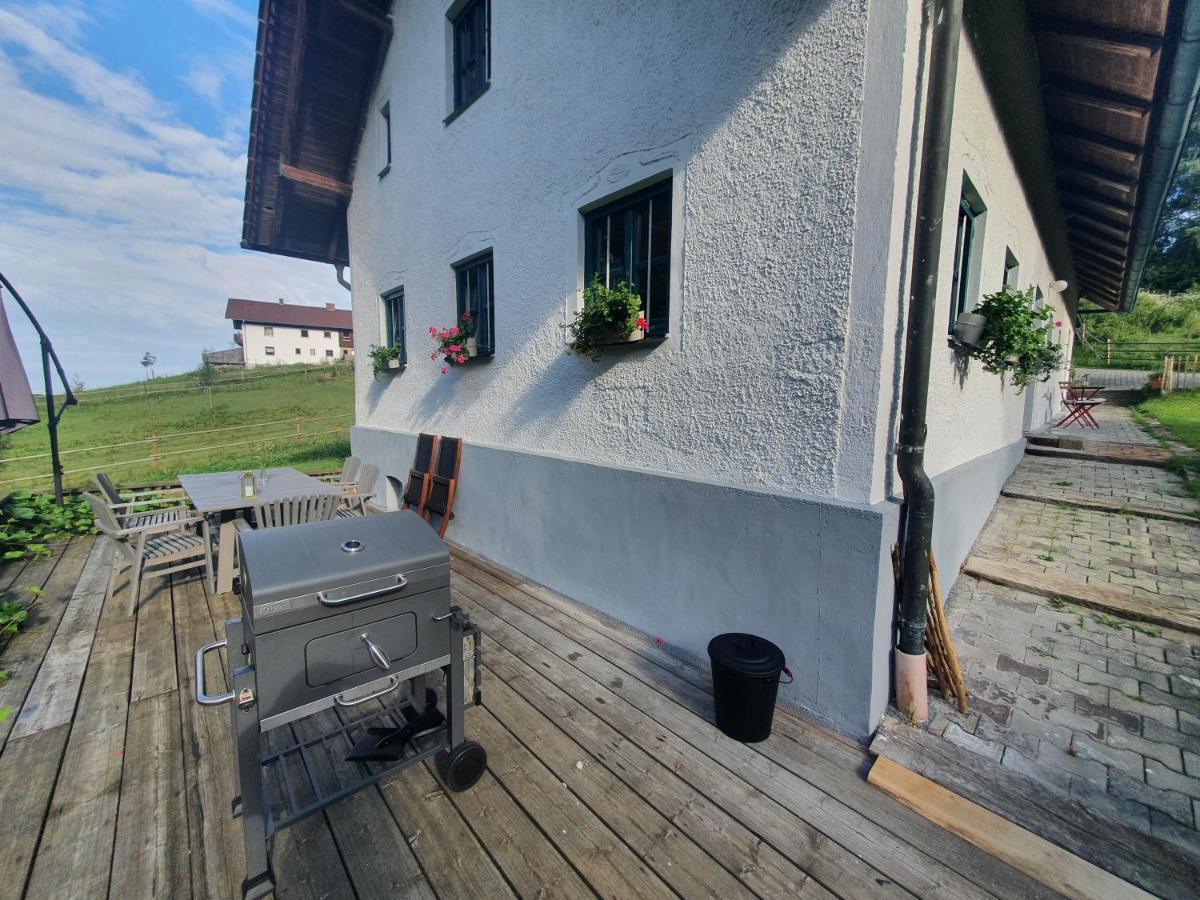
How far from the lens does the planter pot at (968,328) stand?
3135 millimetres

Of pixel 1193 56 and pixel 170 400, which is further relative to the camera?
pixel 170 400

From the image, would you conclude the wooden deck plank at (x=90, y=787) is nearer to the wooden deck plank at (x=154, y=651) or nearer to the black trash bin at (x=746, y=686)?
the wooden deck plank at (x=154, y=651)

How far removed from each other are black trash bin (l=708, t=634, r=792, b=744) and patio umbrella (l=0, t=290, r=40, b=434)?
18.3 ft

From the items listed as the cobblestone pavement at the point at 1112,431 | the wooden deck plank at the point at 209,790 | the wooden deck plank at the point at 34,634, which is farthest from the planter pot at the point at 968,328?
the cobblestone pavement at the point at 1112,431

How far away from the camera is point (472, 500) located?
213 inches

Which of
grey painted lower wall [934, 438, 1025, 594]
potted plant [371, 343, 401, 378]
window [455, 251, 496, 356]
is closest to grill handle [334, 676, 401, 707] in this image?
grey painted lower wall [934, 438, 1025, 594]

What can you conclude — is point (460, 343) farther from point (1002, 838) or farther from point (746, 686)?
point (1002, 838)

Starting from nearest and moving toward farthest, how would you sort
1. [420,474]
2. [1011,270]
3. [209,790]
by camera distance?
[209,790] → [1011,270] → [420,474]

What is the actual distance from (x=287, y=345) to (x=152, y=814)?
5859 cm

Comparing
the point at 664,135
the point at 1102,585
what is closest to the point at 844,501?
the point at 664,135

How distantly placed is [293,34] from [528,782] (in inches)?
385

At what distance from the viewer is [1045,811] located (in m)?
2.04

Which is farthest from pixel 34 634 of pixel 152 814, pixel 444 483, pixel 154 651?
pixel 444 483

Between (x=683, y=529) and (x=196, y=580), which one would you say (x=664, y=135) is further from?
(x=196, y=580)
